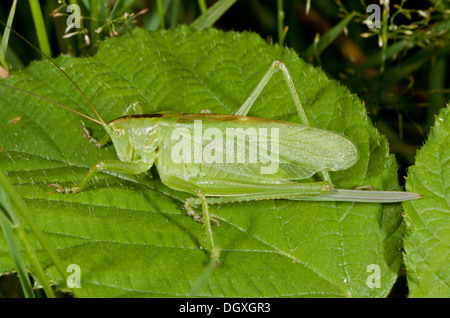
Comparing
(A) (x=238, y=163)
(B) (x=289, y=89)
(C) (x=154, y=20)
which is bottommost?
(A) (x=238, y=163)

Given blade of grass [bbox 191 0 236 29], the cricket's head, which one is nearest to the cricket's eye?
the cricket's head

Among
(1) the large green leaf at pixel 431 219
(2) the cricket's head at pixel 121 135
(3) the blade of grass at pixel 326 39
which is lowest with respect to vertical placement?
(1) the large green leaf at pixel 431 219

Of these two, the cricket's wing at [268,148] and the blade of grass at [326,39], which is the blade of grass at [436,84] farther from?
the cricket's wing at [268,148]

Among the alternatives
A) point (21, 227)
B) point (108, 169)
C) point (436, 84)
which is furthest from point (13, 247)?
point (436, 84)

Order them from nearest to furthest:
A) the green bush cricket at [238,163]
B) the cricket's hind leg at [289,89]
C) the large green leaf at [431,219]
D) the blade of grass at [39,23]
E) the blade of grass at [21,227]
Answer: the blade of grass at [21,227], the large green leaf at [431,219], the green bush cricket at [238,163], the cricket's hind leg at [289,89], the blade of grass at [39,23]

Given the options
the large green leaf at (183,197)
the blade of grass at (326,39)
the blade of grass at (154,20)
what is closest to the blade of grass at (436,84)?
the blade of grass at (326,39)

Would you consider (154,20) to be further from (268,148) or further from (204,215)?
(204,215)

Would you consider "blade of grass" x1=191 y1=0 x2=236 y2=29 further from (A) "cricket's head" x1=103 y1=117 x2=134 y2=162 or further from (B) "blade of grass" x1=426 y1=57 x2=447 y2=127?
(B) "blade of grass" x1=426 y1=57 x2=447 y2=127
